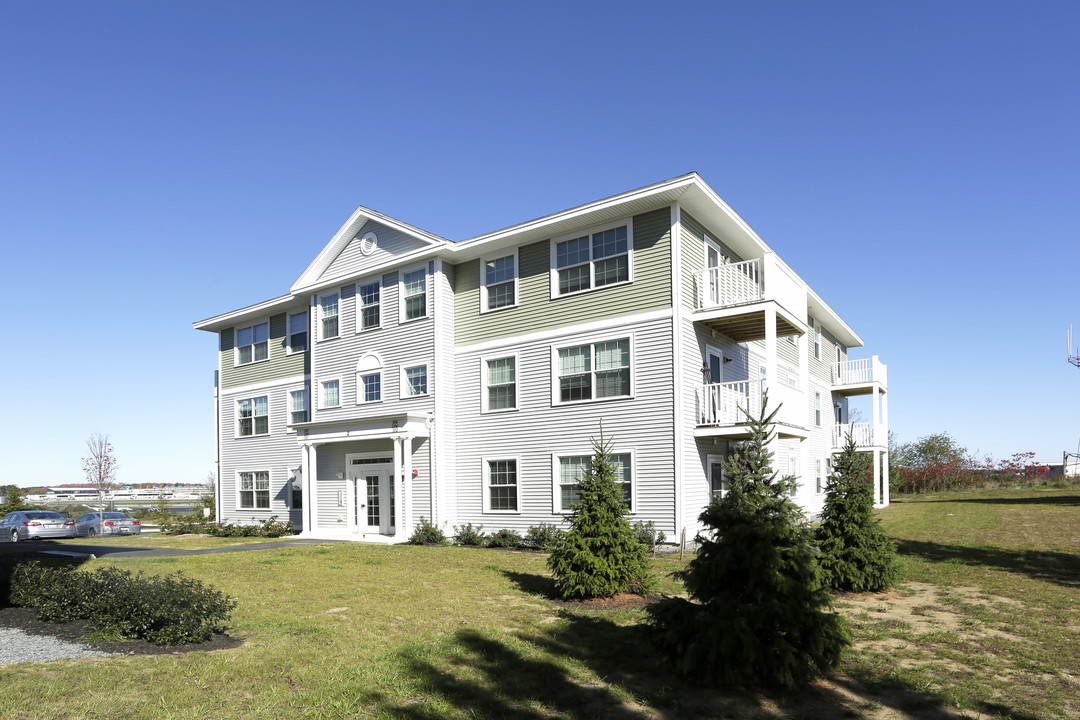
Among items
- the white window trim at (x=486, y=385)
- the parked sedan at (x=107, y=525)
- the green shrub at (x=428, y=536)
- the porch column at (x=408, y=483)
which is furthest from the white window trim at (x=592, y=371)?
the parked sedan at (x=107, y=525)

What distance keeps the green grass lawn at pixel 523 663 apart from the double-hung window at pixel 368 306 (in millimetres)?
11281

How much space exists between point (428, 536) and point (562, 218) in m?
9.19

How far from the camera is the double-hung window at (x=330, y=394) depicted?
23548 millimetres

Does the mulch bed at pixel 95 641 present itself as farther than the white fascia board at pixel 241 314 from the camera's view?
No

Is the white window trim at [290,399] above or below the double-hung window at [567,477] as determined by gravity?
above

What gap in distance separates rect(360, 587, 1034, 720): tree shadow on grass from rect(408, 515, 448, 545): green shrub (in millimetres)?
12125

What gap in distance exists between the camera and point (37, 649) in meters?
7.43

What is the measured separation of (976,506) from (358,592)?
29.6 meters

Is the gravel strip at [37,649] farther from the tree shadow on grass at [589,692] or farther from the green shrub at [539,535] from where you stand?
the green shrub at [539,535]

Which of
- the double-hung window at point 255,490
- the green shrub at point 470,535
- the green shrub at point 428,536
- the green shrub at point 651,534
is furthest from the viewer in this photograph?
the double-hung window at point 255,490

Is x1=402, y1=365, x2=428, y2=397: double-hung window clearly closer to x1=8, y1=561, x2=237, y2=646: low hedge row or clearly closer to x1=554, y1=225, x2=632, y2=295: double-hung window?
x1=554, y1=225, x2=632, y2=295: double-hung window

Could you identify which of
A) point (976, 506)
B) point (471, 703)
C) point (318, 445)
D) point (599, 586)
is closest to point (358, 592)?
point (599, 586)

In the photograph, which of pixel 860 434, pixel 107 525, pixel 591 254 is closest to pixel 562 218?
pixel 591 254

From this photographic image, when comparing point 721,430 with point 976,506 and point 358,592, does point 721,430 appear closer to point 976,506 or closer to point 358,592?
point 358,592
